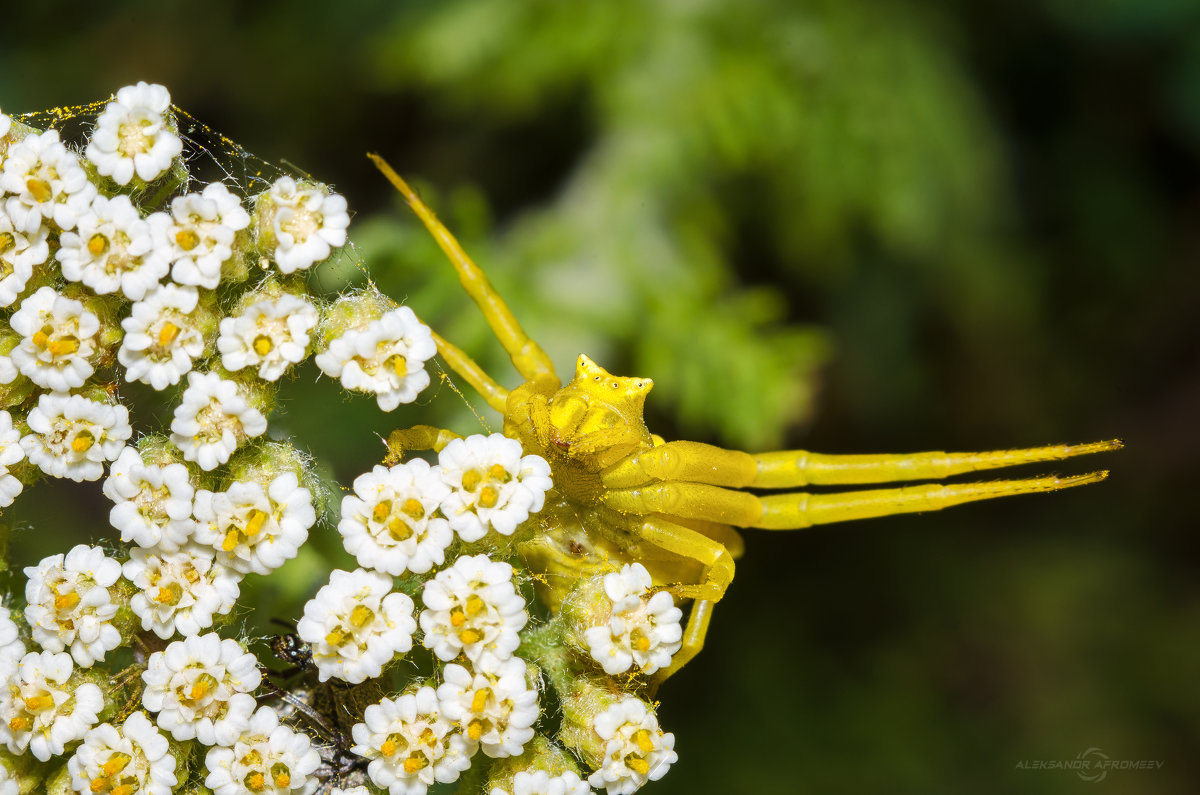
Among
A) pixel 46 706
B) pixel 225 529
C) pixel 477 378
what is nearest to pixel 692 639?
pixel 477 378

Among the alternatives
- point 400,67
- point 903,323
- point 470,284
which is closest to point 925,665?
point 903,323

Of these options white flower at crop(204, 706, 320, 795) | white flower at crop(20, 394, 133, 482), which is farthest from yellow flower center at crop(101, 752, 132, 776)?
white flower at crop(20, 394, 133, 482)

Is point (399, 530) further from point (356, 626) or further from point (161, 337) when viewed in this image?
point (161, 337)

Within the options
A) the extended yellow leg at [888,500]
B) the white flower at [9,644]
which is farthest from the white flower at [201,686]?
the extended yellow leg at [888,500]

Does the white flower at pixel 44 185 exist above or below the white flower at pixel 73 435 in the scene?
above

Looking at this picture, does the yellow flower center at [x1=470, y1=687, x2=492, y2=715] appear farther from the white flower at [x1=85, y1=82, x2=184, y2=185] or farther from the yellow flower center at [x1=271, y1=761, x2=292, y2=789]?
the white flower at [x1=85, y1=82, x2=184, y2=185]

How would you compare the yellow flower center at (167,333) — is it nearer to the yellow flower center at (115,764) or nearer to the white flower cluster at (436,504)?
the white flower cluster at (436,504)
